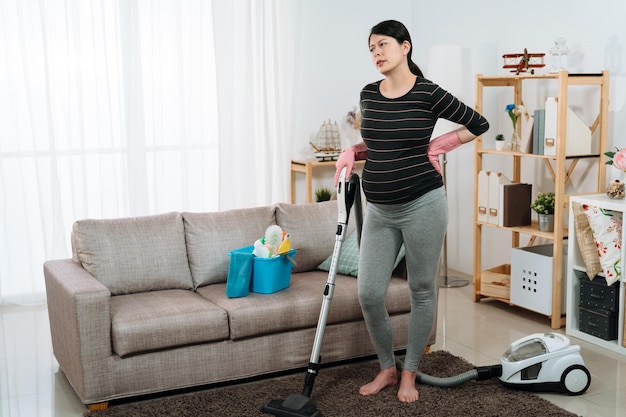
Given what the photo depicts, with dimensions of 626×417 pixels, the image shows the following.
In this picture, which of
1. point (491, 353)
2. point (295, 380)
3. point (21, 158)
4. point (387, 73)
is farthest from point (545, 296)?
point (21, 158)

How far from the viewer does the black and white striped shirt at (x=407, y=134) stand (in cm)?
302

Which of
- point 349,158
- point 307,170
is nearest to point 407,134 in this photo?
point 349,158

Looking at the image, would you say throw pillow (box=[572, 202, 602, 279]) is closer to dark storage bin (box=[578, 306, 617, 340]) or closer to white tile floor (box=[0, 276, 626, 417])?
dark storage bin (box=[578, 306, 617, 340])

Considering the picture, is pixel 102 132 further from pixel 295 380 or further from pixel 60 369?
pixel 295 380

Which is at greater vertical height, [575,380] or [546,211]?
[546,211]

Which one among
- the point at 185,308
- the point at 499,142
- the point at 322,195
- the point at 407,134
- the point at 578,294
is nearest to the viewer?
the point at 407,134

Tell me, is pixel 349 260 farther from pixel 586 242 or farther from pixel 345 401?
pixel 586 242

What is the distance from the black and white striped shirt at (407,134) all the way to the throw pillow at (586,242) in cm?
119

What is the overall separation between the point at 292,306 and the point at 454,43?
Answer: 2.68 m

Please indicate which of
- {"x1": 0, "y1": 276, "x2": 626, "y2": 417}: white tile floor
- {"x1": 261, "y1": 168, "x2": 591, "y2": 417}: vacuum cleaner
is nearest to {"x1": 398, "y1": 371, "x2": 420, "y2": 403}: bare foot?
→ {"x1": 261, "y1": 168, "x2": 591, "y2": 417}: vacuum cleaner

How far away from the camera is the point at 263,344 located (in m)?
3.46

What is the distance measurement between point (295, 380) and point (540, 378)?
103 cm

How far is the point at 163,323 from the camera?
3232 millimetres

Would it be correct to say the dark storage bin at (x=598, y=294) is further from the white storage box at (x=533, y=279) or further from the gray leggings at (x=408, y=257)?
the gray leggings at (x=408, y=257)
